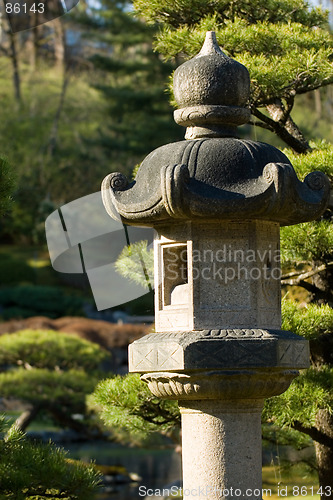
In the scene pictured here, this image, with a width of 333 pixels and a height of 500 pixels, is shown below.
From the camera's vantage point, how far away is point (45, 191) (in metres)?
26.1

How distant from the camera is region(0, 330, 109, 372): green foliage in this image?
42.4ft

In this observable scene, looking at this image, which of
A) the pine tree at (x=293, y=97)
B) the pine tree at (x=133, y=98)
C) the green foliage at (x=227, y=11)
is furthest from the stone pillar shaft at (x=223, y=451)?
the pine tree at (x=133, y=98)

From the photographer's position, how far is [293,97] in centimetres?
693

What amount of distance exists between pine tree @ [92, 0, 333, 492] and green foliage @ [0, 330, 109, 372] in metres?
6.61

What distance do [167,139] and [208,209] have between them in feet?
56.7

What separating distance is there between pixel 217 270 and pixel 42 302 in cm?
1863

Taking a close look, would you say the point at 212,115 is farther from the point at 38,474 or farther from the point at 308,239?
the point at 38,474

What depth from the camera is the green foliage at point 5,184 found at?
4.94 meters

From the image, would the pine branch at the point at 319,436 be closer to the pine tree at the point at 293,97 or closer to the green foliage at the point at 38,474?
the pine tree at the point at 293,97

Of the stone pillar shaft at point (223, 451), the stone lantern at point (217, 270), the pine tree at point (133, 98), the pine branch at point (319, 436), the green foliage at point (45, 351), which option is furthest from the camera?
the pine tree at point (133, 98)

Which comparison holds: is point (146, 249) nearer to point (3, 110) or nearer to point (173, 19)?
point (173, 19)

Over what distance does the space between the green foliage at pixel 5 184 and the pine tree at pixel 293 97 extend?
1835 mm

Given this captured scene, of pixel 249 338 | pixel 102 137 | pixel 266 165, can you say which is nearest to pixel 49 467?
pixel 249 338

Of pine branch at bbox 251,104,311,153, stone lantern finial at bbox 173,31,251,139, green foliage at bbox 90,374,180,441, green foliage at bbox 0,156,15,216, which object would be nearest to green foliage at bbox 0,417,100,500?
green foliage at bbox 90,374,180,441
